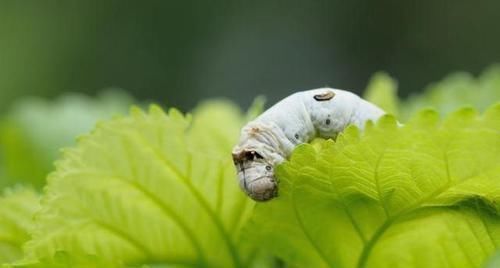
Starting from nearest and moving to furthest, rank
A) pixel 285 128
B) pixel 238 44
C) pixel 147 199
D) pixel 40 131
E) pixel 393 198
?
pixel 393 198
pixel 285 128
pixel 147 199
pixel 40 131
pixel 238 44

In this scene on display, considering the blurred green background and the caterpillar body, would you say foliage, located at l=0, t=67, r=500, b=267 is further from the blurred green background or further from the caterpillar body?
the blurred green background

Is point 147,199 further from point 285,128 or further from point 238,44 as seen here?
point 238,44

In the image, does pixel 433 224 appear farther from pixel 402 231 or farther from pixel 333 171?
pixel 333 171

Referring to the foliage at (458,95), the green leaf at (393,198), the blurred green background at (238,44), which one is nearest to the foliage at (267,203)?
the green leaf at (393,198)

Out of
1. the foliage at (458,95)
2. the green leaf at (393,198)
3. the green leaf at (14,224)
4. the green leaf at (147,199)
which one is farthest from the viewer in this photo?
the foliage at (458,95)

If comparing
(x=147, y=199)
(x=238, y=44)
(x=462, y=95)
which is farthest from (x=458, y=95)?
(x=238, y=44)

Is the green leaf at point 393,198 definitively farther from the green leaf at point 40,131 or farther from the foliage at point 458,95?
the green leaf at point 40,131
